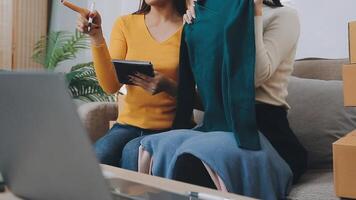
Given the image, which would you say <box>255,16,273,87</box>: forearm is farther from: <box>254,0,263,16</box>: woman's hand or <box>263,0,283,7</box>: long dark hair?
<box>263,0,283,7</box>: long dark hair

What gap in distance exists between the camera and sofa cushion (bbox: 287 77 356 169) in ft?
4.44

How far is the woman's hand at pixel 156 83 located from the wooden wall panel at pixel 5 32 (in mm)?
1948

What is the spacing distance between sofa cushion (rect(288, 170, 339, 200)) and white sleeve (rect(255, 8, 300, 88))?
A: 28 centimetres

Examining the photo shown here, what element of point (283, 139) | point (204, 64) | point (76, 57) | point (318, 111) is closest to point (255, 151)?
→ point (283, 139)

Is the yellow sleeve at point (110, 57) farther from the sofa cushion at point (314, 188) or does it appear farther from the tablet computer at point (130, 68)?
the sofa cushion at point (314, 188)

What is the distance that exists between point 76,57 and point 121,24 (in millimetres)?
1672

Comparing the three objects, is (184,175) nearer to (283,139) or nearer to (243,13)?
(283,139)

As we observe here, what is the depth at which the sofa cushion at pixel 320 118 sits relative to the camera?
135cm

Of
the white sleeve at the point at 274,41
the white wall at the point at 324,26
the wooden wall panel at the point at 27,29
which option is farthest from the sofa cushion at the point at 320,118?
the wooden wall panel at the point at 27,29

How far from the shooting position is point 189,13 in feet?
4.23

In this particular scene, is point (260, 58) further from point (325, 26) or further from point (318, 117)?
point (325, 26)

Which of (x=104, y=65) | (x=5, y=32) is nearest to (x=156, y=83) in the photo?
(x=104, y=65)

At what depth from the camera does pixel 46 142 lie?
1.44 feet

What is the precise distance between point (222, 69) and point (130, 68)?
0.30 metres
